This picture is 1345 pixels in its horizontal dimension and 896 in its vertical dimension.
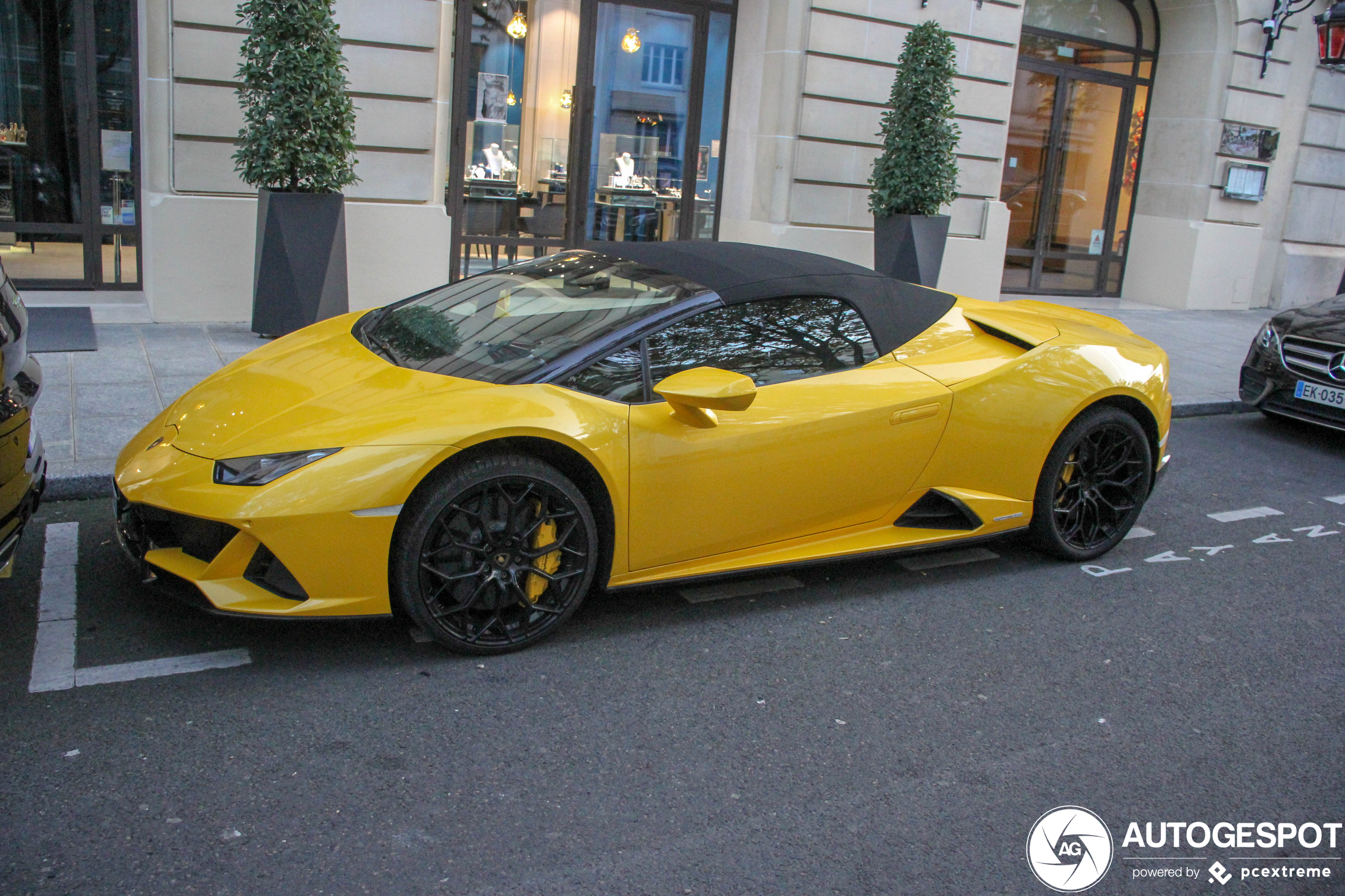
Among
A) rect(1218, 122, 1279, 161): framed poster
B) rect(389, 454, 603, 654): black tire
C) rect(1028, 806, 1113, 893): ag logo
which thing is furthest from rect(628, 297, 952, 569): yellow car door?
rect(1218, 122, 1279, 161): framed poster

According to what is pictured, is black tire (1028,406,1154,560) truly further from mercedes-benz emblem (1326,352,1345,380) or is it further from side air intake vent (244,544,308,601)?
mercedes-benz emblem (1326,352,1345,380)

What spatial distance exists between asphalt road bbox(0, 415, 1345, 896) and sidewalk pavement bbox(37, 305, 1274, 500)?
2.07ft

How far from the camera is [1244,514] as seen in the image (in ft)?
19.6

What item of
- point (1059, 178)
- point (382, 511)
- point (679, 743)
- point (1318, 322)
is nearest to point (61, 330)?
point (382, 511)

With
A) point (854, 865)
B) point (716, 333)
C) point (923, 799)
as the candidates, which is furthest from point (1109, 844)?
point (716, 333)

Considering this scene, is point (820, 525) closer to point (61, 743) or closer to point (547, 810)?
point (547, 810)

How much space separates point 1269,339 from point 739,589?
5.56 m

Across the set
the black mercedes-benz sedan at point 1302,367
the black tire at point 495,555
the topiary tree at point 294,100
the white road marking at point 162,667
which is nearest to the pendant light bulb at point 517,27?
the topiary tree at point 294,100

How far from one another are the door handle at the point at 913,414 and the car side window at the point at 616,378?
1.02m

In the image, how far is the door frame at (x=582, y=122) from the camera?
10.4 meters

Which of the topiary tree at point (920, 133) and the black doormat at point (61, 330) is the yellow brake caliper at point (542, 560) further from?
the topiary tree at point (920, 133)

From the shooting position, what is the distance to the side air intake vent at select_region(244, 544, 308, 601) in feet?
10.9

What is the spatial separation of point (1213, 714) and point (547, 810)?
222 cm

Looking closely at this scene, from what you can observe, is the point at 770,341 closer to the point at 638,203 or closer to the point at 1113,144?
the point at 638,203
